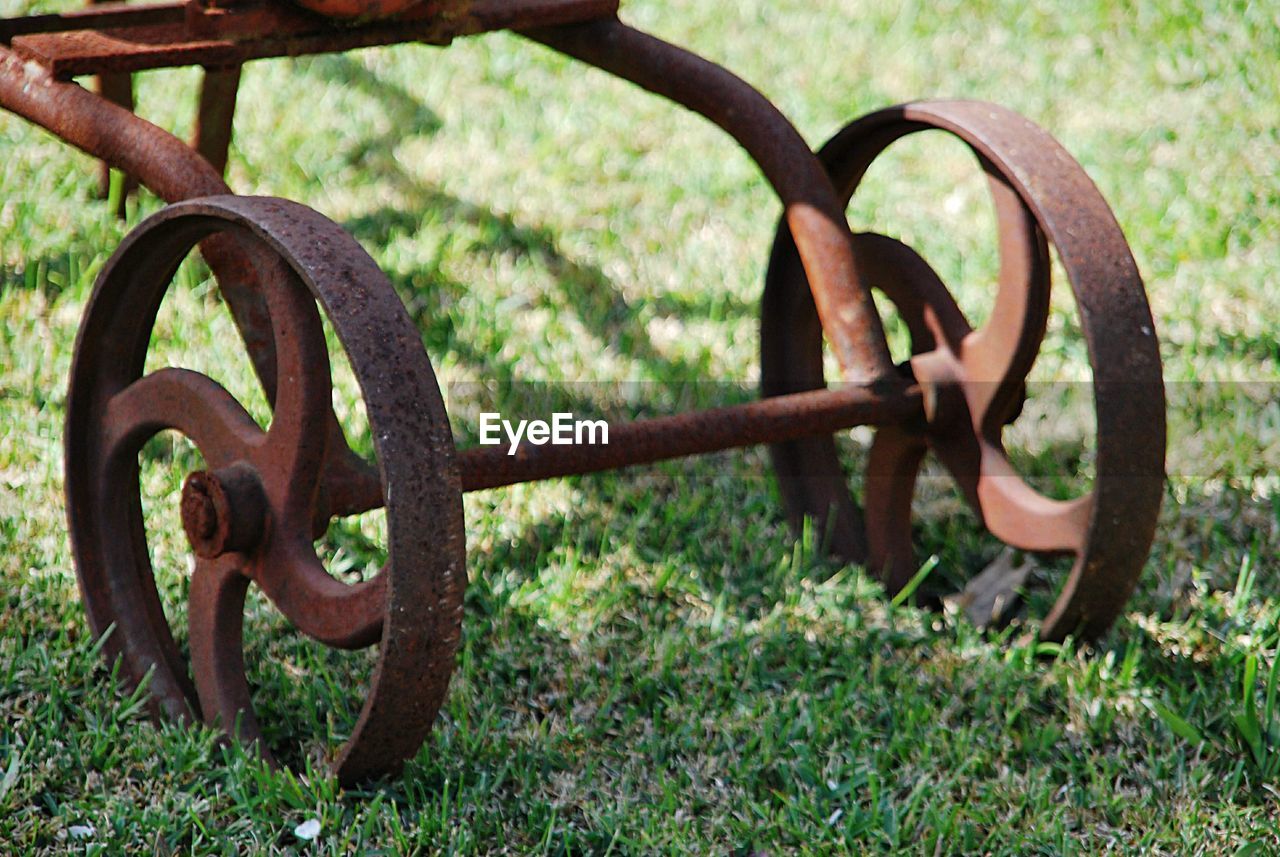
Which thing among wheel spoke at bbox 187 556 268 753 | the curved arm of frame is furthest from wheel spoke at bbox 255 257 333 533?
the curved arm of frame

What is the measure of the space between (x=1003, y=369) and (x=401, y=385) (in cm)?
119

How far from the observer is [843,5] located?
5.00m

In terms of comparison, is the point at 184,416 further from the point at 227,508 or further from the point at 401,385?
the point at 401,385

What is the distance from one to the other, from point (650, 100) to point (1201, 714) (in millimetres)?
2775

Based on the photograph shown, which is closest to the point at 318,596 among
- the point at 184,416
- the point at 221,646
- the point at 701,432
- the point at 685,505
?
the point at 221,646

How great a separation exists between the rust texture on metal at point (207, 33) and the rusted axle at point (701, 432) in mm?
776

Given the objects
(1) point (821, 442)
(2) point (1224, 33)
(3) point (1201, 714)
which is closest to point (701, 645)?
(1) point (821, 442)

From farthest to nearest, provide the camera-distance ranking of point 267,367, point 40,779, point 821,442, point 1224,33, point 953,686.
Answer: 1. point 1224,33
2. point 821,442
3. point 953,686
4. point 267,367
5. point 40,779

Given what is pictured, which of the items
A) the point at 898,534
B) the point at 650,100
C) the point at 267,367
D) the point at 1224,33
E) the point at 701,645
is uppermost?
the point at 1224,33

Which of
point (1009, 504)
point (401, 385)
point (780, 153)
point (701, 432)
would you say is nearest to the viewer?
point (401, 385)

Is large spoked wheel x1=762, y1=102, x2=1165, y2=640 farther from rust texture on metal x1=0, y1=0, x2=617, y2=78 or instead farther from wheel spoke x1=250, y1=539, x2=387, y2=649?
wheel spoke x1=250, y1=539, x2=387, y2=649

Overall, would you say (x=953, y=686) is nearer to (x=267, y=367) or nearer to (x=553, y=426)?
(x=553, y=426)

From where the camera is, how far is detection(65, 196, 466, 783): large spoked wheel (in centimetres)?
193

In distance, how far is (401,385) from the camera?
194 cm
